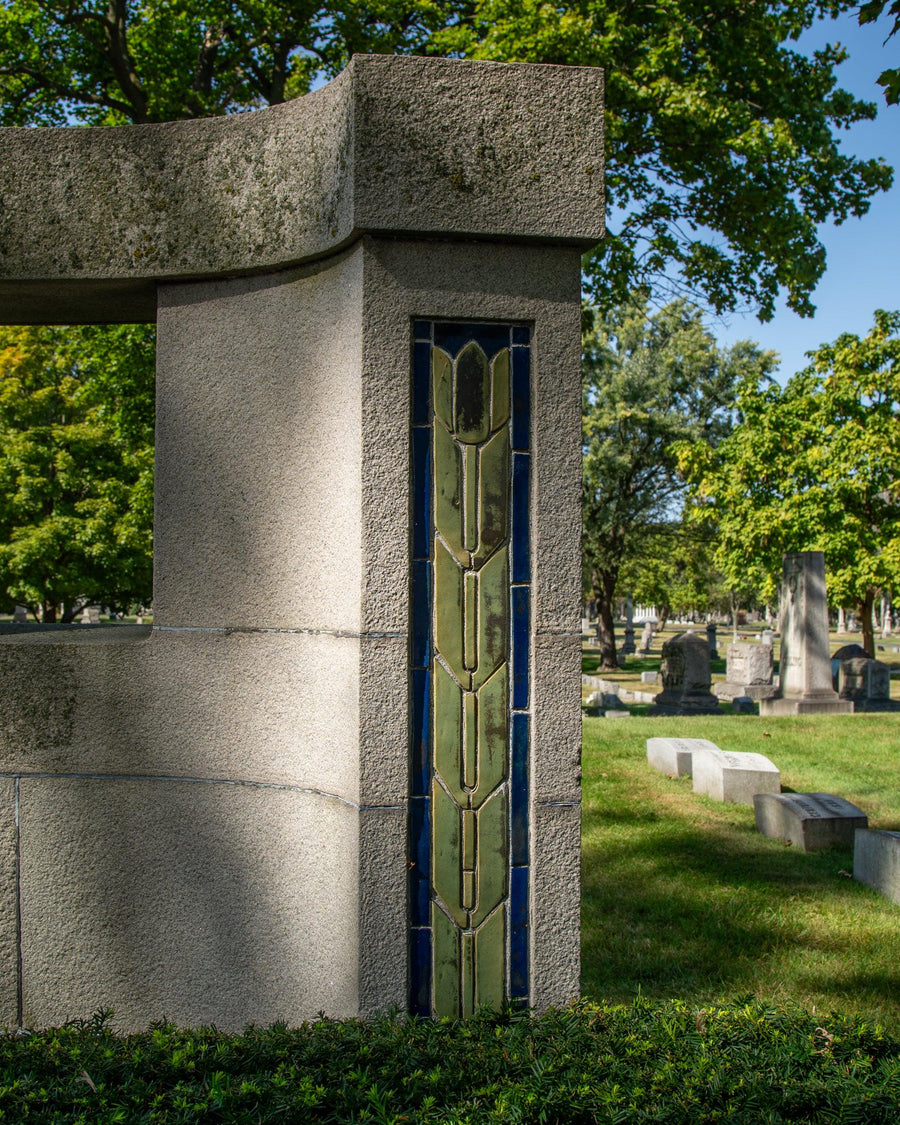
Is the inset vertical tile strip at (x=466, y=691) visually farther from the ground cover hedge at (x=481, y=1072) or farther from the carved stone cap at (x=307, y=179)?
the carved stone cap at (x=307, y=179)

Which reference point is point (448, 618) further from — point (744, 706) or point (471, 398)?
point (744, 706)

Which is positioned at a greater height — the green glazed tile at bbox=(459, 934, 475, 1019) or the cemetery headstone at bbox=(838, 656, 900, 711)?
the green glazed tile at bbox=(459, 934, 475, 1019)

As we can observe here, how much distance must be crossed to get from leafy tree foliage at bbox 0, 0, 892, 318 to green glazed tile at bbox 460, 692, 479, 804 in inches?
375

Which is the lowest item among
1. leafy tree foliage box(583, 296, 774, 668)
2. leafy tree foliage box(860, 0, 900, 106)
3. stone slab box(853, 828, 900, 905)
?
stone slab box(853, 828, 900, 905)

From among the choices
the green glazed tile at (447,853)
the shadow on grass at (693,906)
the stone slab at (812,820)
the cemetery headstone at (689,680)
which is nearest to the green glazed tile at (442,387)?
the green glazed tile at (447,853)

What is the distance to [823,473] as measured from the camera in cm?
2189

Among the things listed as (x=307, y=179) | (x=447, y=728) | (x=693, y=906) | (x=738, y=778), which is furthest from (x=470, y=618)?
(x=738, y=778)

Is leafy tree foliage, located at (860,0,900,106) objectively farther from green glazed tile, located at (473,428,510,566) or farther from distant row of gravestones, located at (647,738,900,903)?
distant row of gravestones, located at (647,738,900,903)

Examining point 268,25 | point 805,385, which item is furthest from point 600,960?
point 805,385

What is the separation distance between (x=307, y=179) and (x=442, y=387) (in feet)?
2.93

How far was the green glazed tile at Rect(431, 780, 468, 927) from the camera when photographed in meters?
2.91

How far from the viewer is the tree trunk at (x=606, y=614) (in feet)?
94.4

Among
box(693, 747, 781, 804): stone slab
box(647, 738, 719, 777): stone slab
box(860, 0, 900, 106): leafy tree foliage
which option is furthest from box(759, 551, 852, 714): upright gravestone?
box(860, 0, 900, 106): leafy tree foliage

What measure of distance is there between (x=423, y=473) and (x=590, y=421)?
2509cm
